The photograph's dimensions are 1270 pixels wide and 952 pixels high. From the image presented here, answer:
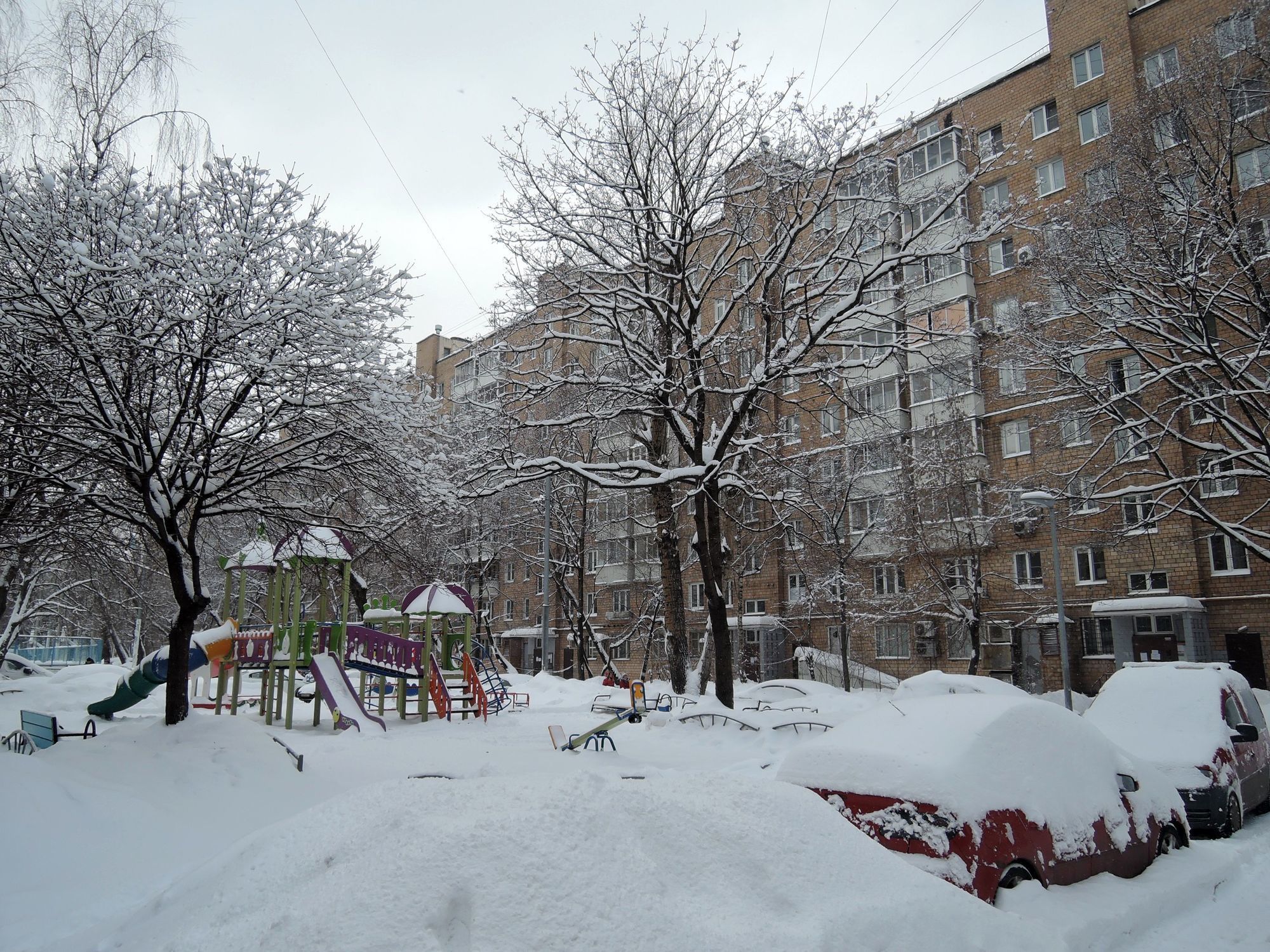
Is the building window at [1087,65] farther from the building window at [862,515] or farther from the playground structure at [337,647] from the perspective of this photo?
the playground structure at [337,647]

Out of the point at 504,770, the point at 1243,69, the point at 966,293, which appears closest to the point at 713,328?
the point at 504,770

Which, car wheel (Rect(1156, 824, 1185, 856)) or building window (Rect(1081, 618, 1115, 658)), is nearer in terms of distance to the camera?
car wheel (Rect(1156, 824, 1185, 856))

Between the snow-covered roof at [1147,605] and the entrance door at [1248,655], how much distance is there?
54.9 inches

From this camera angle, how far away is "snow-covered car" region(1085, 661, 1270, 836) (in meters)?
9.20

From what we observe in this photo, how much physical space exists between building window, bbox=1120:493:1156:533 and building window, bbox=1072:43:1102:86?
1748 centimetres

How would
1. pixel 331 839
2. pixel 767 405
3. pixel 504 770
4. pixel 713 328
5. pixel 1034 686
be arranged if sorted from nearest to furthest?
1. pixel 331 839
2. pixel 504 770
3. pixel 713 328
4. pixel 1034 686
5. pixel 767 405

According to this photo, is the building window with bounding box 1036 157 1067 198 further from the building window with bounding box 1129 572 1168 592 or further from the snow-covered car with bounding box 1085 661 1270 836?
the snow-covered car with bounding box 1085 661 1270 836

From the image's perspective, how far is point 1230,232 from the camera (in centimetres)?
1557

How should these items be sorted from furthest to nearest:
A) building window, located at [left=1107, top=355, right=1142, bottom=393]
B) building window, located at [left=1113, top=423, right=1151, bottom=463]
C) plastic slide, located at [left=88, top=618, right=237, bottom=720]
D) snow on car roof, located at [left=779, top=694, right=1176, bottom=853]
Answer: building window, located at [left=1107, top=355, right=1142, bottom=393], building window, located at [left=1113, top=423, right=1151, bottom=463], plastic slide, located at [left=88, top=618, right=237, bottom=720], snow on car roof, located at [left=779, top=694, right=1176, bottom=853]

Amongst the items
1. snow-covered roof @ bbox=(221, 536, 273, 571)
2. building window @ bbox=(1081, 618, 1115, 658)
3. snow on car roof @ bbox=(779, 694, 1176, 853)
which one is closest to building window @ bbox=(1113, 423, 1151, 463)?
snow on car roof @ bbox=(779, 694, 1176, 853)

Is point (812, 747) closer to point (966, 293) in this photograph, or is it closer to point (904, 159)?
point (904, 159)

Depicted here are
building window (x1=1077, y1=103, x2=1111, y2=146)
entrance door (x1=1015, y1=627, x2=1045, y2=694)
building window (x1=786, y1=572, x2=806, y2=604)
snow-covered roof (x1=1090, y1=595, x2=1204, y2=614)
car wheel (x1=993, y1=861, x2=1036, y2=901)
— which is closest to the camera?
car wheel (x1=993, y1=861, x2=1036, y2=901)

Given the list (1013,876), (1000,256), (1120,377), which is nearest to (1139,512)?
(1120,377)

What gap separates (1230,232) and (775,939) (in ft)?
56.5
